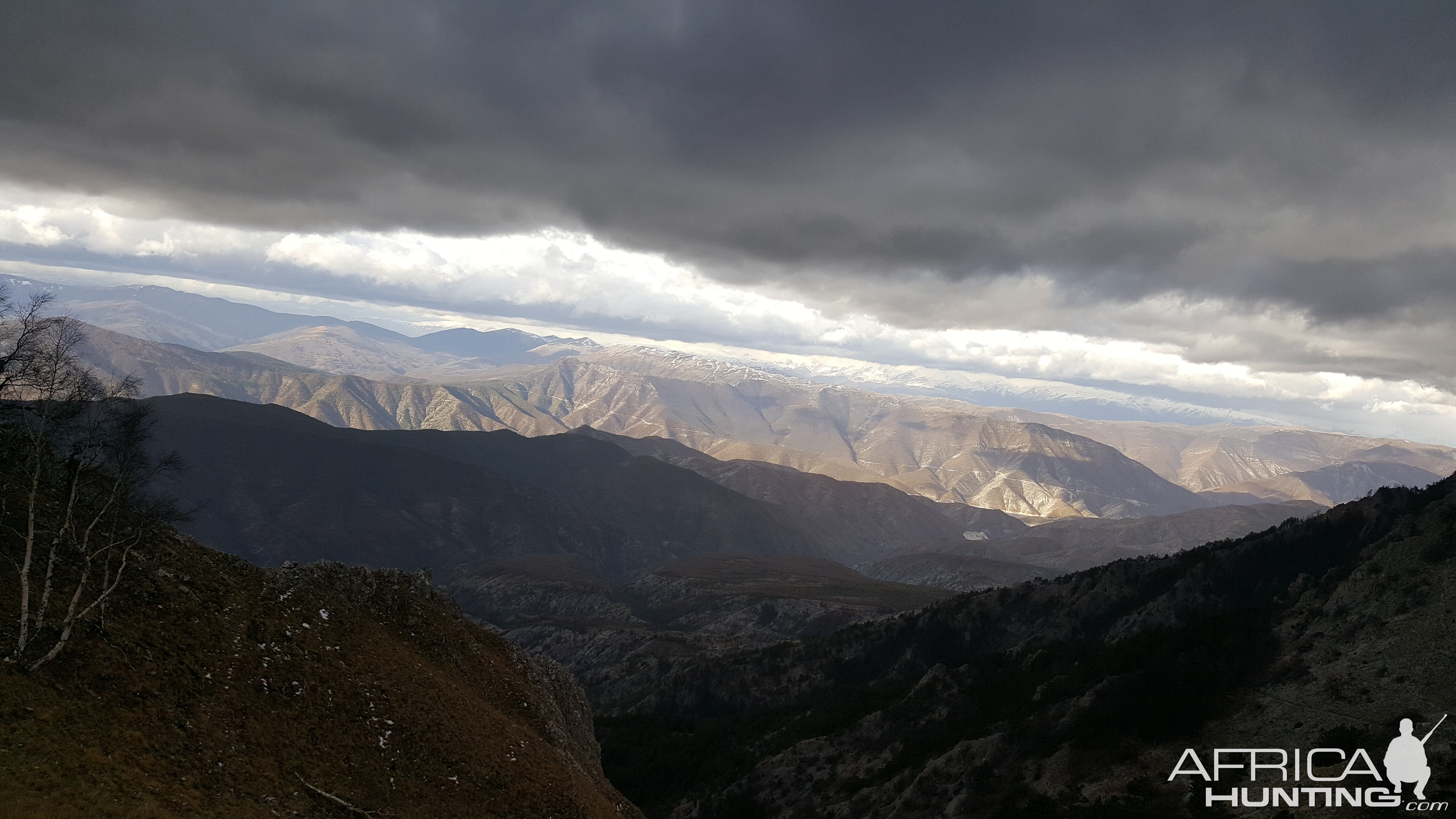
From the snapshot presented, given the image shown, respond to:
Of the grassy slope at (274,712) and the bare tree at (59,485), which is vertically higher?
the bare tree at (59,485)

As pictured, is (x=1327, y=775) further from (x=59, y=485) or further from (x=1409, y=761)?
(x=59, y=485)

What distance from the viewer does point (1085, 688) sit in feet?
252

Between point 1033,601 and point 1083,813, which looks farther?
point 1033,601

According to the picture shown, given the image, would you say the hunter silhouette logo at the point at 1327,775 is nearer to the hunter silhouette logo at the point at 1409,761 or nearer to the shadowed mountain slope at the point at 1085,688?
the hunter silhouette logo at the point at 1409,761

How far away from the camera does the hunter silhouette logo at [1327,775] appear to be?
4162cm

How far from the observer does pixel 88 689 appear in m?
29.7

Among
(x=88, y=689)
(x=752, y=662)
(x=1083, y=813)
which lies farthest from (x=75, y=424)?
(x=752, y=662)

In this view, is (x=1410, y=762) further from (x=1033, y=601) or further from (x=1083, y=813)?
(x=1033, y=601)

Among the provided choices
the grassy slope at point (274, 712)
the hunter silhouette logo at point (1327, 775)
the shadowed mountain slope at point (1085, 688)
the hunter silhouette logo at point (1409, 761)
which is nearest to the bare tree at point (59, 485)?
the grassy slope at point (274, 712)

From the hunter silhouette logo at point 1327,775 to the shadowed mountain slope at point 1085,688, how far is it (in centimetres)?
107

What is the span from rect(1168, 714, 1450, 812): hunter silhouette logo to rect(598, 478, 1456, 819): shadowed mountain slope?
1071mm

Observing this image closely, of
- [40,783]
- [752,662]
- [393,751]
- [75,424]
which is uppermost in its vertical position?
[75,424]

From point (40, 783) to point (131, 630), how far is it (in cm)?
1094

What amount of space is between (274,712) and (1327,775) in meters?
66.5
